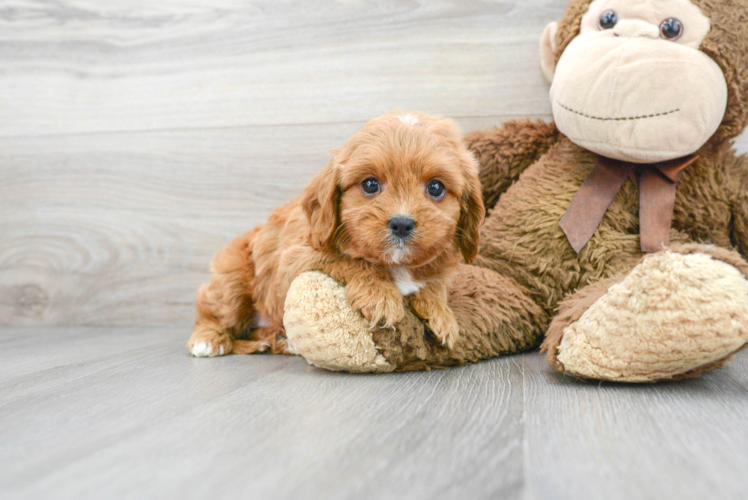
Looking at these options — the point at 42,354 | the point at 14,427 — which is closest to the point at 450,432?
the point at 14,427

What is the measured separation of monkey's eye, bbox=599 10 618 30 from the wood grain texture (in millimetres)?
915

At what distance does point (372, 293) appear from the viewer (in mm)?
1250

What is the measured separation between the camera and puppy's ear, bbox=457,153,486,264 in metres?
1.31

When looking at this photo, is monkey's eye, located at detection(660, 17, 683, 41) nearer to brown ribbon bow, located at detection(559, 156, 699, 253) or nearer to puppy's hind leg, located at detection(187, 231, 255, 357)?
brown ribbon bow, located at detection(559, 156, 699, 253)

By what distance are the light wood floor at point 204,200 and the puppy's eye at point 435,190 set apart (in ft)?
1.32

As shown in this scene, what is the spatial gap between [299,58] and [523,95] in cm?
83

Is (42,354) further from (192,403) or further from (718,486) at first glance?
(718,486)

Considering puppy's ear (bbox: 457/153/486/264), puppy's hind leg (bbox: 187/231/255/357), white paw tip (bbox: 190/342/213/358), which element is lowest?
white paw tip (bbox: 190/342/213/358)

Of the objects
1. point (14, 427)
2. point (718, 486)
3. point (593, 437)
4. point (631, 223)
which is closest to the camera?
point (718, 486)

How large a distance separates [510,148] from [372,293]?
2.60 ft

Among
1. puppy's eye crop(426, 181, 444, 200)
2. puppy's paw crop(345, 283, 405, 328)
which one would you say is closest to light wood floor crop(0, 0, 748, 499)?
puppy's paw crop(345, 283, 405, 328)

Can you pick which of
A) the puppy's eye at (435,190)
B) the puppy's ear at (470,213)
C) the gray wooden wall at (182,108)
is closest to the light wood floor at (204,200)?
the gray wooden wall at (182,108)

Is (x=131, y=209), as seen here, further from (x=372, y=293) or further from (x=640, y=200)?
(x=640, y=200)

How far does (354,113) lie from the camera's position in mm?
2068
